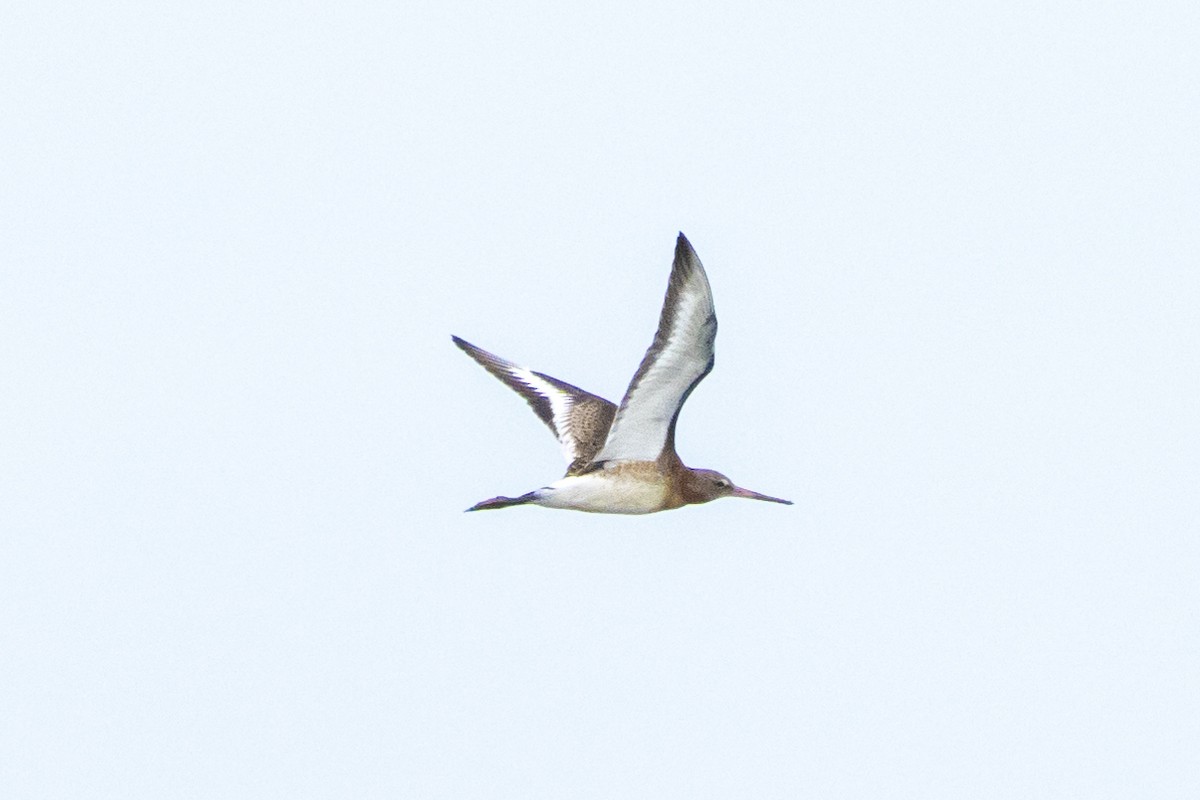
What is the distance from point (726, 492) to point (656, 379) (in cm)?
274

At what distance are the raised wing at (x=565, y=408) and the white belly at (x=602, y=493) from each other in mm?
475

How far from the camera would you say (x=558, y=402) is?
20953mm

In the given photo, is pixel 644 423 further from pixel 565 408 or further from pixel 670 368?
pixel 565 408

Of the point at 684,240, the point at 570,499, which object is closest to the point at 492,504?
the point at 570,499

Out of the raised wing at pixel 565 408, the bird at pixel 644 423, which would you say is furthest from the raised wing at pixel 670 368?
the raised wing at pixel 565 408

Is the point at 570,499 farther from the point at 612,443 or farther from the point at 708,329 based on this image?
the point at 708,329

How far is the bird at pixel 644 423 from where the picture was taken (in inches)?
657

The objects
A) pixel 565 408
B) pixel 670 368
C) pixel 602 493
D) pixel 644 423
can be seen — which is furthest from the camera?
pixel 565 408

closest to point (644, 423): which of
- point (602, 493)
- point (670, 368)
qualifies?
point (602, 493)

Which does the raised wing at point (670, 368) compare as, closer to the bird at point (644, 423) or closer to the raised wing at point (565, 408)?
the bird at point (644, 423)

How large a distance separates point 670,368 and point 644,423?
1.09 meters

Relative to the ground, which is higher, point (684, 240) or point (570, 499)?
point (684, 240)

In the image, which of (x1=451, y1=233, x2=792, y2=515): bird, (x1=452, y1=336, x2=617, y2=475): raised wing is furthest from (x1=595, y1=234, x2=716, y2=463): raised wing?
(x1=452, y1=336, x2=617, y2=475): raised wing

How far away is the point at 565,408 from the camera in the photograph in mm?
20812
